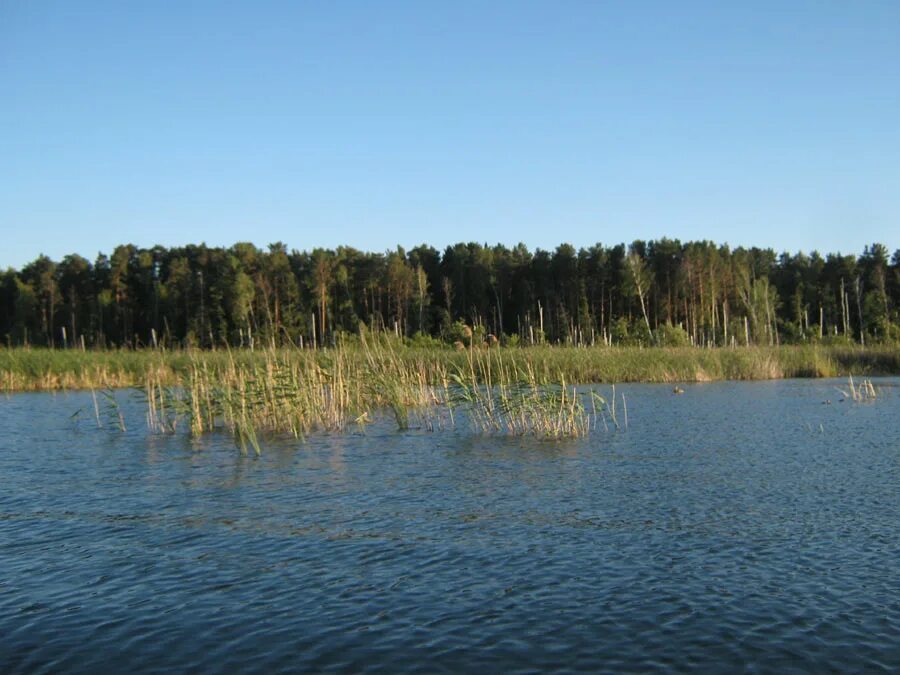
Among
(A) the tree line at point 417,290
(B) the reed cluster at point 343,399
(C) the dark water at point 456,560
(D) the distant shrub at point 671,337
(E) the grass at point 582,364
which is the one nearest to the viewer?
(C) the dark water at point 456,560

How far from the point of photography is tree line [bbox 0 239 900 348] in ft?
177

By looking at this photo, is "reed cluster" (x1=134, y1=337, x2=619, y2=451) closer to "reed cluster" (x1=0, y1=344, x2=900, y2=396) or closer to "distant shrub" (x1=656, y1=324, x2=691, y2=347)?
"reed cluster" (x1=0, y1=344, x2=900, y2=396)

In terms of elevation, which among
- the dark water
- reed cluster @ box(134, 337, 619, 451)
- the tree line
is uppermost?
the tree line

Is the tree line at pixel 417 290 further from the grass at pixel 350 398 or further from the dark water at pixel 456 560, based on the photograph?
the dark water at pixel 456 560

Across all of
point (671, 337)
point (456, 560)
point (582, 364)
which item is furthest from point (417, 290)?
point (456, 560)

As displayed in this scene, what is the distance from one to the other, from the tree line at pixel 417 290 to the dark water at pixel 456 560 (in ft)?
130

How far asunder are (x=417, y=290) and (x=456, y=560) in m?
47.7

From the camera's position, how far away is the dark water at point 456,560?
17.1 ft

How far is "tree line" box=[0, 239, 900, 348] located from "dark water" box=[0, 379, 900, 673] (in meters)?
39.7

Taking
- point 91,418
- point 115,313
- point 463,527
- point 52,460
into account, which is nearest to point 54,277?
point 115,313

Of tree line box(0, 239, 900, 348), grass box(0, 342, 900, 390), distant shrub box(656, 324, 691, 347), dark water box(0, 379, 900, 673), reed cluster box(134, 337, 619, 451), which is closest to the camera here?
dark water box(0, 379, 900, 673)

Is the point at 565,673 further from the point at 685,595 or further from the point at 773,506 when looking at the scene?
the point at 773,506

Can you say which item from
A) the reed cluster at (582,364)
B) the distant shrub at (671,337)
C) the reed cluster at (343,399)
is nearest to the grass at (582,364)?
the reed cluster at (582,364)

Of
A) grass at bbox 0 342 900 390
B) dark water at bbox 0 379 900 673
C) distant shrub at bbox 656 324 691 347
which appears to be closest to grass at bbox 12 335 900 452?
dark water at bbox 0 379 900 673
